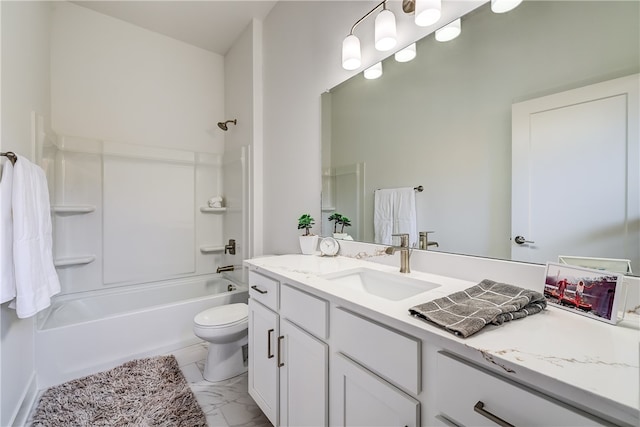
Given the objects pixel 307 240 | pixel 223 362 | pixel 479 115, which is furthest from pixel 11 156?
pixel 479 115

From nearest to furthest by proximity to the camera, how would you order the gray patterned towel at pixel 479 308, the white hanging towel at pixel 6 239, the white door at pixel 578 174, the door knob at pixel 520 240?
1. the gray patterned towel at pixel 479 308
2. the white door at pixel 578 174
3. the door knob at pixel 520 240
4. the white hanging towel at pixel 6 239

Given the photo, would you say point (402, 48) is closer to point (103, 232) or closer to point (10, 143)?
point (10, 143)

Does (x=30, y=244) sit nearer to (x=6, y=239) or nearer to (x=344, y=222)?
(x=6, y=239)

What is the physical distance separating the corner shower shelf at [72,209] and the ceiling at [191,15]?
1.75m

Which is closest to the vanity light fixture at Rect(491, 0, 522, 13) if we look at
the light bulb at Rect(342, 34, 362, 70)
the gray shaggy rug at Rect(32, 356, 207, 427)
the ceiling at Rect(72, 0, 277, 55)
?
the light bulb at Rect(342, 34, 362, 70)

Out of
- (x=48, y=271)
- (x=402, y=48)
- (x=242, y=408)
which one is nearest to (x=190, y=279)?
(x=48, y=271)

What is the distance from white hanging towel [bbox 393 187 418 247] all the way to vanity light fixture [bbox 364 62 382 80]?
65cm

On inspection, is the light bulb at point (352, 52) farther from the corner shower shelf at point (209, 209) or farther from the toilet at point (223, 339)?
the corner shower shelf at point (209, 209)

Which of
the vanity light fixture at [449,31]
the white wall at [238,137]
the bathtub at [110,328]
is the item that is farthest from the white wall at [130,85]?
the vanity light fixture at [449,31]

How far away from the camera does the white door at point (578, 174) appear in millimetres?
731

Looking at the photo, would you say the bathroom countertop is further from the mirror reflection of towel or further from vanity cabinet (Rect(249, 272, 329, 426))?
the mirror reflection of towel

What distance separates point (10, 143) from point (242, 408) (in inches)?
74.3

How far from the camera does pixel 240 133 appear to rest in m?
2.72

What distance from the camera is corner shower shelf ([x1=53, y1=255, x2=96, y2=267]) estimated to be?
2137 millimetres
